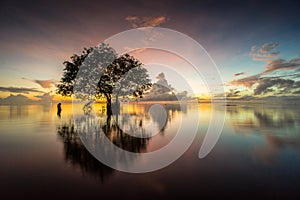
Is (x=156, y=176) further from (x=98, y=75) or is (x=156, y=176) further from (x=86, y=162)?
(x=98, y=75)

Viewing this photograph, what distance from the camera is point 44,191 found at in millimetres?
4695

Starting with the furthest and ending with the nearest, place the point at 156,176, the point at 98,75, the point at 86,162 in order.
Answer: the point at 98,75 → the point at 86,162 → the point at 156,176

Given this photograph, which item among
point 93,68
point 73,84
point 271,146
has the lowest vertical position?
point 271,146

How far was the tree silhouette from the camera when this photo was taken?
108 ft

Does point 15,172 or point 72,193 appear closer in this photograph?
point 72,193

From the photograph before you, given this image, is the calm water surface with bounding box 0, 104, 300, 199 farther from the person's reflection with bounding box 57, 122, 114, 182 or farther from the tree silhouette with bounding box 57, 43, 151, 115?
the tree silhouette with bounding box 57, 43, 151, 115

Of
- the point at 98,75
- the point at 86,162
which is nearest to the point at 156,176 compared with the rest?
the point at 86,162

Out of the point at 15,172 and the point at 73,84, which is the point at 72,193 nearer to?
the point at 15,172

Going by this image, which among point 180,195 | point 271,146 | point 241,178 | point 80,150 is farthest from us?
point 271,146

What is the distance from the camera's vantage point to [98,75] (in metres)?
32.9

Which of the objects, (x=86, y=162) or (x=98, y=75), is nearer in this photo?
(x=86, y=162)

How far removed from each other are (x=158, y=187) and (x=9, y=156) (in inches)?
286

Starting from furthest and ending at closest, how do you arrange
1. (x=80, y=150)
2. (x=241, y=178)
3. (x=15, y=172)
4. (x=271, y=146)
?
(x=271, y=146) < (x=80, y=150) < (x=15, y=172) < (x=241, y=178)

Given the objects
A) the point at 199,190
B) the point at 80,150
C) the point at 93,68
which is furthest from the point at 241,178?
the point at 93,68
